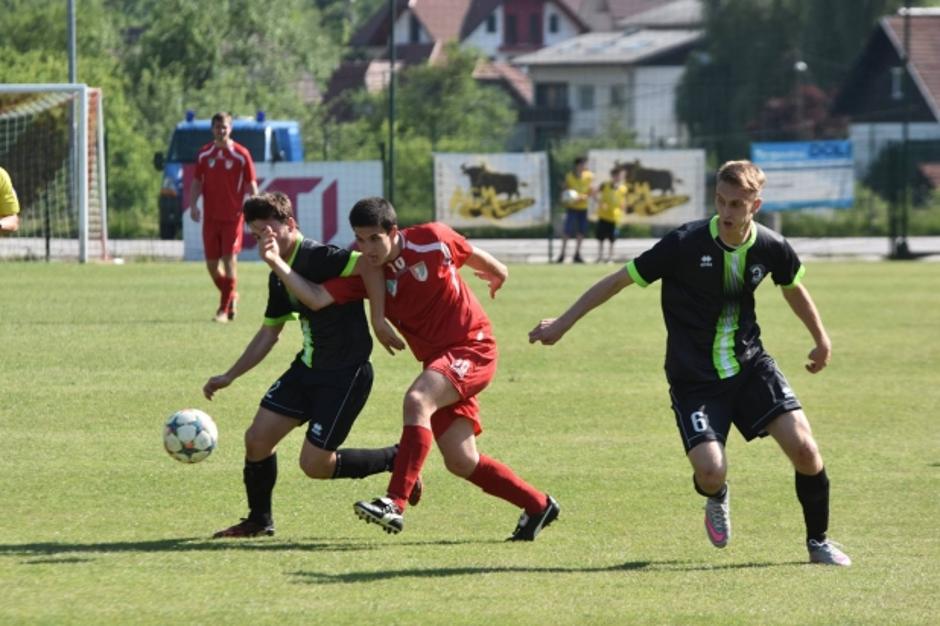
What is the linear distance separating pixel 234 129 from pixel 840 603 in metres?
26.3

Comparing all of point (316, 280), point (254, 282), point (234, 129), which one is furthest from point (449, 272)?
point (234, 129)

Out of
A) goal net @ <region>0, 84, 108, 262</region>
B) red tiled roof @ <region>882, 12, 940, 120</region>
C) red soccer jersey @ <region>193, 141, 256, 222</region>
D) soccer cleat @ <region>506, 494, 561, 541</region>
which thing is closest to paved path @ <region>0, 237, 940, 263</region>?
goal net @ <region>0, 84, 108, 262</region>

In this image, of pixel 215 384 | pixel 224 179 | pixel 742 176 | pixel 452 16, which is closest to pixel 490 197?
pixel 224 179

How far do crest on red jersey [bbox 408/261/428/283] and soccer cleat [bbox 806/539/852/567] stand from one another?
200cm

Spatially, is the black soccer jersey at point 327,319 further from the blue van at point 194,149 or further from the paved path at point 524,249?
the blue van at point 194,149

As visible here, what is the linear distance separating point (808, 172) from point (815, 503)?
2501 centimetres

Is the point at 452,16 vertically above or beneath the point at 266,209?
above

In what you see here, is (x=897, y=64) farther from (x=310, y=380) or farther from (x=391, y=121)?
(x=310, y=380)

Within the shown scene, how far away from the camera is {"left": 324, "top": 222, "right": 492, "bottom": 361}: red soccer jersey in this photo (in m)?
7.53

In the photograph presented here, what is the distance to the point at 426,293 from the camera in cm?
755

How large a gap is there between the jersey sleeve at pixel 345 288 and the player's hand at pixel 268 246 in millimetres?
301

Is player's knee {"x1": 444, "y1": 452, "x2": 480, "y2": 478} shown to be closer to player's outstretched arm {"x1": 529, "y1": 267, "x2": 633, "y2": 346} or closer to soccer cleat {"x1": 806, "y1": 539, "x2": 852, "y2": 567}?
player's outstretched arm {"x1": 529, "y1": 267, "x2": 633, "y2": 346}

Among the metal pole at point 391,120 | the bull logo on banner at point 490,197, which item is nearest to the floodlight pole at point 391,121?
the metal pole at point 391,120

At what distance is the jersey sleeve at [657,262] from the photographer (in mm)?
7172
